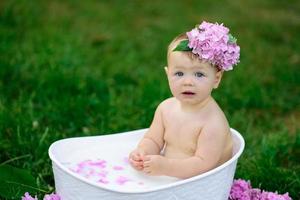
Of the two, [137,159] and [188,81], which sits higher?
[188,81]

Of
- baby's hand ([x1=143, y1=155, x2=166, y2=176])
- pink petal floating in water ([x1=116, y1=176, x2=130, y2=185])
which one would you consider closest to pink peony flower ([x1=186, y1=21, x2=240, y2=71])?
baby's hand ([x1=143, y1=155, x2=166, y2=176])

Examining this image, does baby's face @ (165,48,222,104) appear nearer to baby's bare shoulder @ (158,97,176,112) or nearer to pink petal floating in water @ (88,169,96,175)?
baby's bare shoulder @ (158,97,176,112)

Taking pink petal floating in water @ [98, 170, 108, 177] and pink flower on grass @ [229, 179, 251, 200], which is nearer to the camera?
pink petal floating in water @ [98, 170, 108, 177]

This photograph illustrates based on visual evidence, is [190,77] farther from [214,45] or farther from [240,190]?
[240,190]

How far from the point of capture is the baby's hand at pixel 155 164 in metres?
1.96

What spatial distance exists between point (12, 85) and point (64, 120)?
0.46 m

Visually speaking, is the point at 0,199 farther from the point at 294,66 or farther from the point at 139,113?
the point at 294,66

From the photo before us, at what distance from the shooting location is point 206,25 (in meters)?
1.96

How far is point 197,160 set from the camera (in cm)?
197

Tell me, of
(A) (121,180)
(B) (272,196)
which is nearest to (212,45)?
(A) (121,180)

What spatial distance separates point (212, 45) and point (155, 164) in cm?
39

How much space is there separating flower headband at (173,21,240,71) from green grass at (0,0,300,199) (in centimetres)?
69

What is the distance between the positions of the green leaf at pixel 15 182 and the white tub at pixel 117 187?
0.19m

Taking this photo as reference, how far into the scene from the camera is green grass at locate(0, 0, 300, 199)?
2.71 meters
